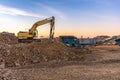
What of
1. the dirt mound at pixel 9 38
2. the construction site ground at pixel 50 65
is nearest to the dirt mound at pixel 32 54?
the construction site ground at pixel 50 65

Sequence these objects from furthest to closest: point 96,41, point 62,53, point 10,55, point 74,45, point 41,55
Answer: point 96,41
point 74,45
point 62,53
point 41,55
point 10,55

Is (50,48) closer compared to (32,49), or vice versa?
(32,49)

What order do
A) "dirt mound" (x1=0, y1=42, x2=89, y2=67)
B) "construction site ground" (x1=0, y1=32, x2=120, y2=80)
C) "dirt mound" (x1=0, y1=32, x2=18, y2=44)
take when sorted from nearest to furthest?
"construction site ground" (x1=0, y1=32, x2=120, y2=80), "dirt mound" (x1=0, y1=42, x2=89, y2=67), "dirt mound" (x1=0, y1=32, x2=18, y2=44)

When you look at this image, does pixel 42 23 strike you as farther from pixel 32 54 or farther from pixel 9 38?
pixel 32 54

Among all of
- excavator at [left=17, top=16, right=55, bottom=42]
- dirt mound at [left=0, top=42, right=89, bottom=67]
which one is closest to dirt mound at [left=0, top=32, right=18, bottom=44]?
excavator at [left=17, top=16, right=55, bottom=42]

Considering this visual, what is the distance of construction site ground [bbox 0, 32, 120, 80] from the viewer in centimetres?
2553

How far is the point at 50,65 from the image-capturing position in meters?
33.8

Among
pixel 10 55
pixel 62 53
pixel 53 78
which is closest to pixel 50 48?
pixel 62 53

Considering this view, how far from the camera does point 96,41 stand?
228 ft

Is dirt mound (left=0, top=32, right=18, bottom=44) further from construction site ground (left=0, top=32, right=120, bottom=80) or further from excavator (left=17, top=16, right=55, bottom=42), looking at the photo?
construction site ground (left=0, top=32, right=120, bottom=80)

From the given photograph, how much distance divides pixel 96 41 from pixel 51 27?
57.7 ft

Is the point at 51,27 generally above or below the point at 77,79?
above

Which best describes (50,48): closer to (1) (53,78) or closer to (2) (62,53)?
(2) (62,53)

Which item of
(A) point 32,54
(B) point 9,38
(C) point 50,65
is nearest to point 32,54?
(A) point 32,54
